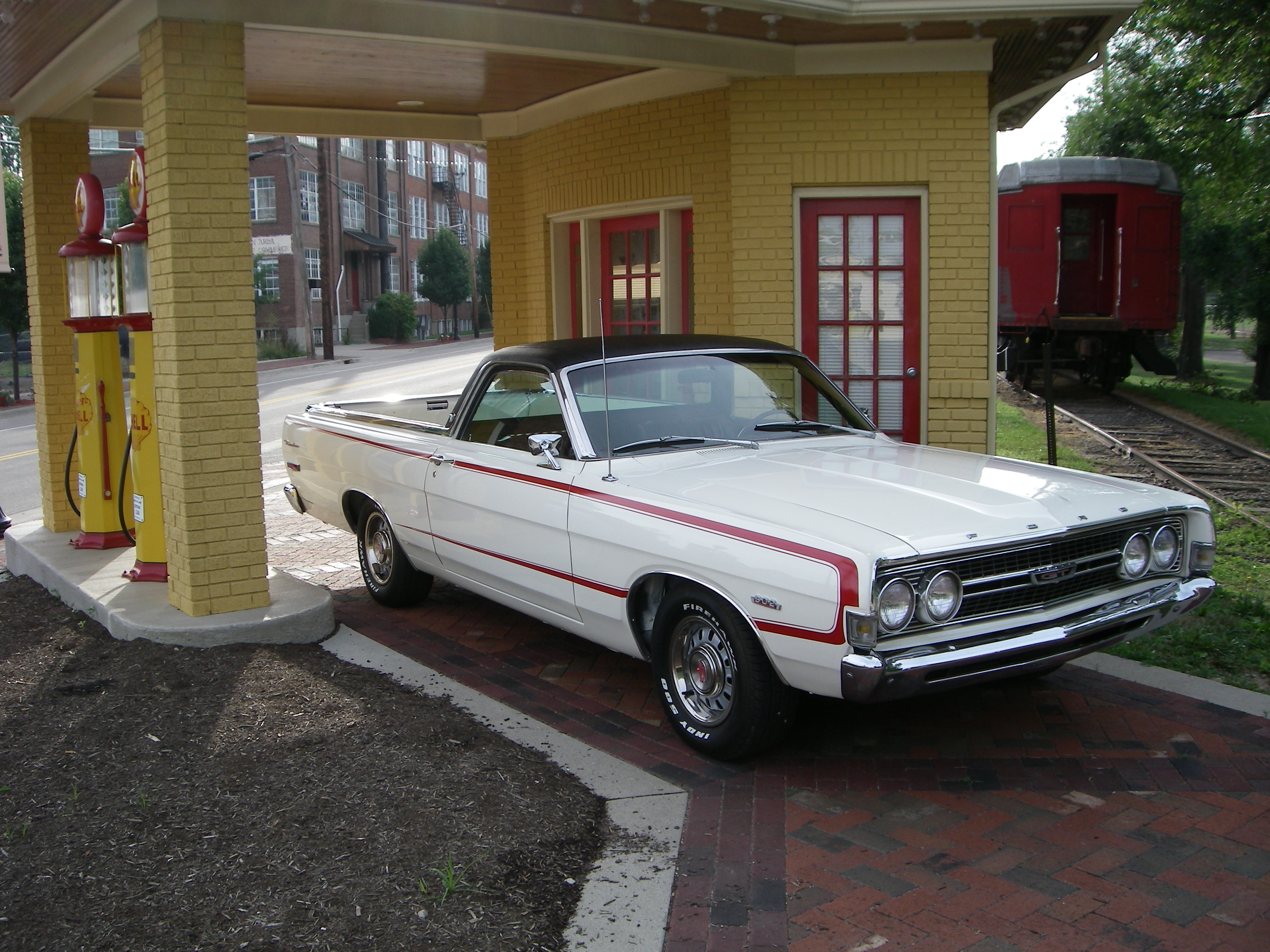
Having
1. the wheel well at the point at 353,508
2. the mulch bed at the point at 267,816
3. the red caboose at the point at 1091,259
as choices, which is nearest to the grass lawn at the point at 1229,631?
the mulch bed at the point at 267,816

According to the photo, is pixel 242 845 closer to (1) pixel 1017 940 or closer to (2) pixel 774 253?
(1) pixel 1017 940

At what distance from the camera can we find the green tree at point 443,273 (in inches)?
2002

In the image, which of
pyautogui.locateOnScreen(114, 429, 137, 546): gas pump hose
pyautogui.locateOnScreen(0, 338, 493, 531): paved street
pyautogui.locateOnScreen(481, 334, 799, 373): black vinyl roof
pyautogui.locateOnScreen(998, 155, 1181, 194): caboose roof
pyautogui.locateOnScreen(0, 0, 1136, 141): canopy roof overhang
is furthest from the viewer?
pyautogui.locateOnScreen(998, 155, 1181, 194): caboose roof

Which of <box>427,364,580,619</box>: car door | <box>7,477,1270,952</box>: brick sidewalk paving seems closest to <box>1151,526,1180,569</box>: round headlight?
<box>7,477,1270,952</box>: brick sidewalk paving

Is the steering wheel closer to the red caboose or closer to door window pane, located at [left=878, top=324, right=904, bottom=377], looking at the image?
door window pane, located at [left=878, top=324, right=904, bottom=377]

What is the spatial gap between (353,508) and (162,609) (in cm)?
135

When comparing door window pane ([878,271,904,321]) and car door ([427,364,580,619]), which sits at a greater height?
door window pane ([878,271,904,321])

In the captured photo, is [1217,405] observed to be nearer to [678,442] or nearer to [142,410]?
[678,442]

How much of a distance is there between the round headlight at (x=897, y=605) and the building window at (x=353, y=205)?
47.9 meters

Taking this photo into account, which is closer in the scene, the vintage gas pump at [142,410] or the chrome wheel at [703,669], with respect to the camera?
the chrome wheel at [703,669]

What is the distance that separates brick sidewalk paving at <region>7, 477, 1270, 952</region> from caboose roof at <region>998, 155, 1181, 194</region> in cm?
1305

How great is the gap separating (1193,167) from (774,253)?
15.7 m

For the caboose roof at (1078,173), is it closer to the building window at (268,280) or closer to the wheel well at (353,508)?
the wheel well at (353,508)

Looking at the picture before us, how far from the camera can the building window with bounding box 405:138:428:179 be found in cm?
5575
